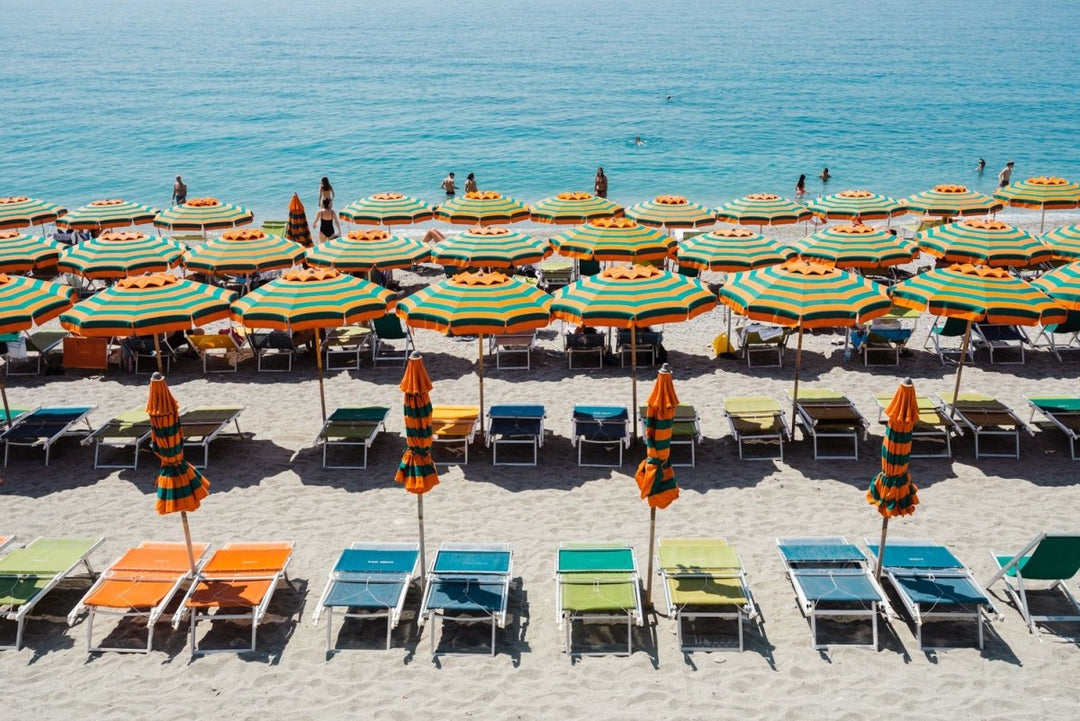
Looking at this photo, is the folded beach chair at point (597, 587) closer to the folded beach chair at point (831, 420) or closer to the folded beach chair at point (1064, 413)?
the folded beach chair at point (831, 420)

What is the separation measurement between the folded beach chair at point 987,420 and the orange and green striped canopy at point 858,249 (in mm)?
4192

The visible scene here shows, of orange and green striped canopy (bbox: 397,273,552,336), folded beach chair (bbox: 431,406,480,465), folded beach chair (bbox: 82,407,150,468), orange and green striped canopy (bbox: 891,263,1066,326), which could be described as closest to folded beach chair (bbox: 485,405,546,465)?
folded beach chair (bbox: 431,406,480,465)

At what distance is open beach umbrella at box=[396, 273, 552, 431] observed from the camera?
1019 centimetres

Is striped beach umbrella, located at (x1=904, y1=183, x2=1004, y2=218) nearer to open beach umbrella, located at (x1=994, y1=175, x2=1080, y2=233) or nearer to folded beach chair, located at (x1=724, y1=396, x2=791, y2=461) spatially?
open beach umbrella, located at (x1=994, y1=175, x2=1080, y2=233)

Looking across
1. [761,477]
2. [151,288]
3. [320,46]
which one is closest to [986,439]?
[761,477]

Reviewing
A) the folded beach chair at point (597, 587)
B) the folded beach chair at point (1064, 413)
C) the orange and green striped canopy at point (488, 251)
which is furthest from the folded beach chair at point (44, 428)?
the folded beach chair at point (1064, 413)

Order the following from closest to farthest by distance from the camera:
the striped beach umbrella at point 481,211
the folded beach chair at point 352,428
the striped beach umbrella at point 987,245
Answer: the folded beach chair at point 352,428 < the striped beach umbrella at point 987,245 < the striped beach umbrella at point 481,211

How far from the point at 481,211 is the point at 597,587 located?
512 inches

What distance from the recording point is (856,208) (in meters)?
19.9

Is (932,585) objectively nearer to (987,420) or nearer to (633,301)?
(987,420)


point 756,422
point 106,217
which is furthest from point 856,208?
point 106,217

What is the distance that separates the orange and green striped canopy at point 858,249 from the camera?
14797 millimetres

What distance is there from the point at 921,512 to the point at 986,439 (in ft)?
7.91

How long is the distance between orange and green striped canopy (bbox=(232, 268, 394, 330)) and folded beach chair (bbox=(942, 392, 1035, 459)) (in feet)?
24.4
